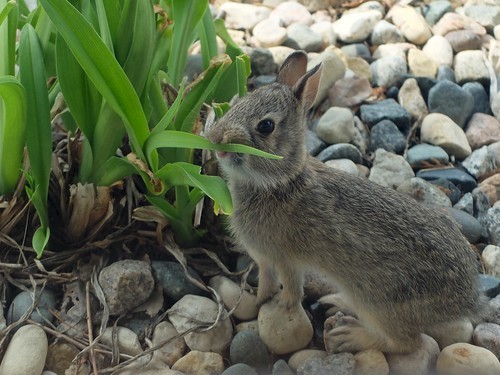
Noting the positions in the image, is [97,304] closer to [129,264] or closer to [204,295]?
[129,264]

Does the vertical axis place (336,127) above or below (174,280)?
above

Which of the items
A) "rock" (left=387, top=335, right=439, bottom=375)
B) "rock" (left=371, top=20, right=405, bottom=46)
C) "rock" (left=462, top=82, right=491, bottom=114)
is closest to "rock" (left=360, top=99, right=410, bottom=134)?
"rock" (left=462, top=82, right=491, bottom=114)

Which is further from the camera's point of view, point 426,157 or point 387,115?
point 387,115

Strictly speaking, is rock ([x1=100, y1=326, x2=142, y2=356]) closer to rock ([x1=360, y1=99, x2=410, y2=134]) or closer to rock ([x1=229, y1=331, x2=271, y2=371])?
rock ([x1=229, y1=331, x2=271, y2=371])

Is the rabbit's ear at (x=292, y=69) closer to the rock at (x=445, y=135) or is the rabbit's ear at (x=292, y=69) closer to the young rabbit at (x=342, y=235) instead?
the young rabbit at (x=342, y=235)

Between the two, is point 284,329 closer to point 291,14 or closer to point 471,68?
point 471,68

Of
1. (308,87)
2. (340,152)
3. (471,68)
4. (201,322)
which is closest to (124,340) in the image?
(201,322)
